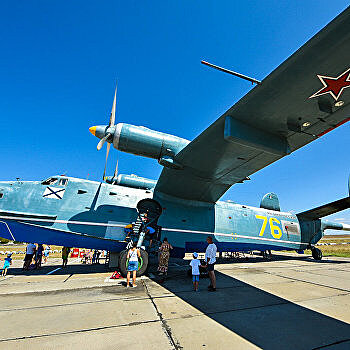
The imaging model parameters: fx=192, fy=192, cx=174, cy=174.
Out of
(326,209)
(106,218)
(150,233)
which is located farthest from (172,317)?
(326,209)

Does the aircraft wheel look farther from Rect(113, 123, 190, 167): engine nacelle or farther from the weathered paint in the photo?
Rect(113, 123, 190, 167): engine nacelle

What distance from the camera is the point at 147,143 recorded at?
23.7 ft

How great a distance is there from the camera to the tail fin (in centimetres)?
1218

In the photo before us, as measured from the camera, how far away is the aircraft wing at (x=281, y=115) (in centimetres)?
387

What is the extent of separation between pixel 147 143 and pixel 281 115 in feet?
14.6

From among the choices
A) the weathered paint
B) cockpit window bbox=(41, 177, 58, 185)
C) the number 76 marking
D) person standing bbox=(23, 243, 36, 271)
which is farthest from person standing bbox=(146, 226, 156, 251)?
the number 76 marking

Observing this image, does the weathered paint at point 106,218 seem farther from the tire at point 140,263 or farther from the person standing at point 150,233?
the tire at point 140,263

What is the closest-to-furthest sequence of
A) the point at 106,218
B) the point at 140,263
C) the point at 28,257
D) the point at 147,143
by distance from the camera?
1. the point at 140,263
2. the point at 147,143
3. the point at 106,218
4. the point at 28,257

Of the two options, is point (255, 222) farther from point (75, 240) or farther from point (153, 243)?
point (75, 240)

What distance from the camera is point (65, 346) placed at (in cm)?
256

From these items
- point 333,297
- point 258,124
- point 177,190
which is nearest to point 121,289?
point 177,190

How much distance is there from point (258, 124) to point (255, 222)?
7.66 m

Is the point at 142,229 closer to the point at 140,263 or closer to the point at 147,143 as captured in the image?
the point at 140,263

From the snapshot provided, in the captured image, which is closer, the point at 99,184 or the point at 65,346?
the point at 65,346
